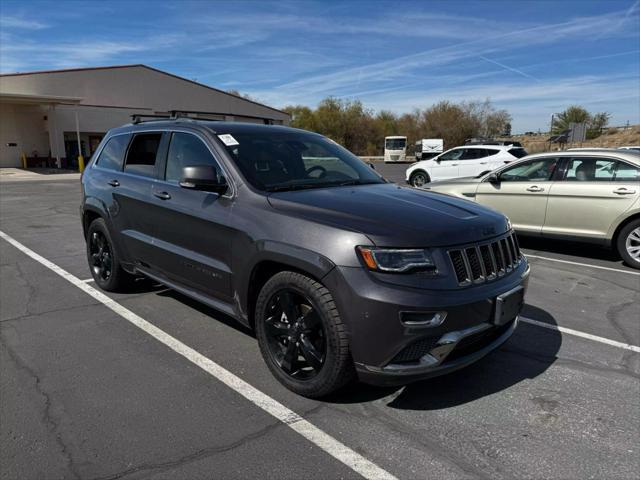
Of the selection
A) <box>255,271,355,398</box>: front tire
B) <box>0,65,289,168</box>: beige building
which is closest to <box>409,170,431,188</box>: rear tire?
<box>255,271,355,398</box>: front tire

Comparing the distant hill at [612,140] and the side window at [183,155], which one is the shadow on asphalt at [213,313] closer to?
the side window at [183,155]

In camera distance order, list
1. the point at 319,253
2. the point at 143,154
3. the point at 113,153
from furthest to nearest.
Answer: the point at 113,153 → the point at 143,154 → the point at 319,253

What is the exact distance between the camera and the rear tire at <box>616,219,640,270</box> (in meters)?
7.00

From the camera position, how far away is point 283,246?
3.09 m

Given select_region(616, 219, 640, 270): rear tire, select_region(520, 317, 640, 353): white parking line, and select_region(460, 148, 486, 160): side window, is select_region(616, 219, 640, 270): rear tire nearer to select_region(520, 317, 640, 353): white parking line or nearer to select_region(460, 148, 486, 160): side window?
select_region(520, 317, 640, 353): white parking line

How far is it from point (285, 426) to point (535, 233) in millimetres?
6411

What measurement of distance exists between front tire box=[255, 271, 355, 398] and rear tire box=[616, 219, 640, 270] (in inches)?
234

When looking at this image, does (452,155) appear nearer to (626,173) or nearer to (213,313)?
(626,173)

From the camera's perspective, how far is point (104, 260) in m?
5.51

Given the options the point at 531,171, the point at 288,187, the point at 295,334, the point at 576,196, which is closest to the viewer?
the point at 295,334

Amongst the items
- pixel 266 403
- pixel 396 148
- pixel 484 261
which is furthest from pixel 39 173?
pixel 484 261

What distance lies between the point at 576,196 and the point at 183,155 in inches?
242

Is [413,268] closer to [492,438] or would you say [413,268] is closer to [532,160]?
[492,438]

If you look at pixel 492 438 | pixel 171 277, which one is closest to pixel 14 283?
pixel 171 277
